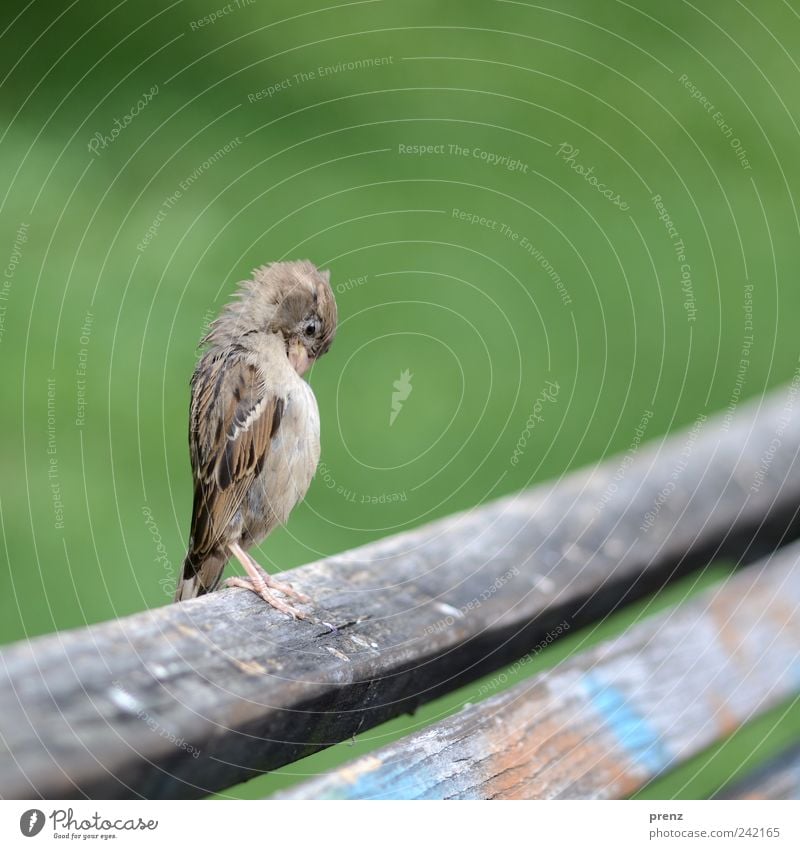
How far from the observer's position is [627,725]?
1.29 metres

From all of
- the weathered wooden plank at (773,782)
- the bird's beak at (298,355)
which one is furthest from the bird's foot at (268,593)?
the weathered wooden plank at (773,782)

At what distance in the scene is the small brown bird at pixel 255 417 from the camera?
1.20m

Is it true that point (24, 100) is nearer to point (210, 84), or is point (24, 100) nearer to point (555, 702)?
point (210, 84)

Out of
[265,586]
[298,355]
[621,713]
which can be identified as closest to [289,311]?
[298,355]

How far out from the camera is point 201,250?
172 cm

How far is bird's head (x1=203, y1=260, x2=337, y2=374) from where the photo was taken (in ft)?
3.91

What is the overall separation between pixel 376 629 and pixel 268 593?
0.44ft

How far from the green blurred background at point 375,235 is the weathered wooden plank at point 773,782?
2.35 feet

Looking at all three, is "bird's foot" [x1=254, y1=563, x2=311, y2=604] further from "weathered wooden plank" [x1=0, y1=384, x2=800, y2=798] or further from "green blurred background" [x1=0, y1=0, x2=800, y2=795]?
"green blurred background" [x1=0, y1=0, x2=800, y2=795]

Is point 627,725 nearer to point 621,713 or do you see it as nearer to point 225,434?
point 621,713

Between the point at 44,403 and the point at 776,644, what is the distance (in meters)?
1.59

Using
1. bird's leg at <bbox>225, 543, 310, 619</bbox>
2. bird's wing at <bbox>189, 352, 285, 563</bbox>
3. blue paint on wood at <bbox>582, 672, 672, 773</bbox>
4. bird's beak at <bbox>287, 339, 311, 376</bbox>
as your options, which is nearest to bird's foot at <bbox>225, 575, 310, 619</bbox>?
bird's leg at <bbox>225, 543, 310, 619</bbox>

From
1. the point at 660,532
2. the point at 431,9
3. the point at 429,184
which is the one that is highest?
the point at 431,9
